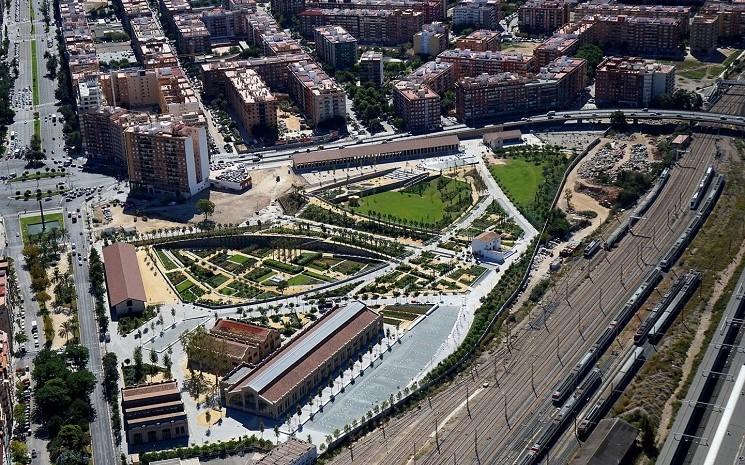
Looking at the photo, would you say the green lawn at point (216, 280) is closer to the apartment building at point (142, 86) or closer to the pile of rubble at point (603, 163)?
the pile of rubble at point (603, 163)

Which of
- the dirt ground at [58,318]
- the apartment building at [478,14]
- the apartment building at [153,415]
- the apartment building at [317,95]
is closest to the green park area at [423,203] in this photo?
the apartment building at [317,95]

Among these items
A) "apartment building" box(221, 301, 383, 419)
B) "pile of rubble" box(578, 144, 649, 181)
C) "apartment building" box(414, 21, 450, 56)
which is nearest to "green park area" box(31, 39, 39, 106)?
"apartment building" box(414, 21, 450, 56)

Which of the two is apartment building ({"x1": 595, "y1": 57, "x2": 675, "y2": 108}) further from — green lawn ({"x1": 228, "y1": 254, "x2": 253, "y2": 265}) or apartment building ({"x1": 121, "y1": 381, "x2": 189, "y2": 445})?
apartment building ({"x1": 121, "y1": 381, "x2": 189, "y2": 445})

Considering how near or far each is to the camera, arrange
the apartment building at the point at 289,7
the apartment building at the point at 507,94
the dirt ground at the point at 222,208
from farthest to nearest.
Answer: the apartment building at the point at 289,7 < the apartment building at the point at 507,94 < the dirt ground at the point at 222,208

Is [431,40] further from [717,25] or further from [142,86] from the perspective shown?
[142,86]

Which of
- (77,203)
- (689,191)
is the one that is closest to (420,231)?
(689,191)

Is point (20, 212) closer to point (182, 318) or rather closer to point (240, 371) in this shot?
point (182, 318)
